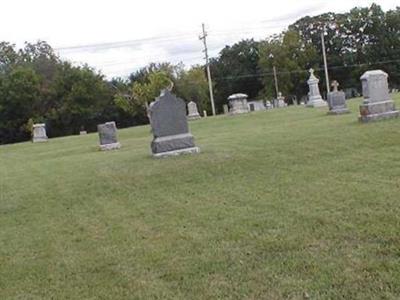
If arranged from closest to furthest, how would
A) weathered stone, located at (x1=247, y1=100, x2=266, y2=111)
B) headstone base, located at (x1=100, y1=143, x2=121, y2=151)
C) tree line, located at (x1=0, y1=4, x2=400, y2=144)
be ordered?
headstone base, located at (x1=100, y1=143, x2=121, y2=151) → tree line, located at (x1=0, y1=4, x2=400, y2=144) → weathered stone, located at (x1=247, y1=100, x2=266, y2=111)

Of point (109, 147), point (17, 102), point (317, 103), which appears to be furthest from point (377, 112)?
point (17, 102)

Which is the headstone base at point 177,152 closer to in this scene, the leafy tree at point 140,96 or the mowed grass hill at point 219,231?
the mowed grass hill at point 219,231

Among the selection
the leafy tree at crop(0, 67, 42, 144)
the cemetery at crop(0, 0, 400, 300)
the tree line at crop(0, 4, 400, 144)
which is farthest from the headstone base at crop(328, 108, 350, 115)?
the leafy tree at crop(0, 67, 42, 144)

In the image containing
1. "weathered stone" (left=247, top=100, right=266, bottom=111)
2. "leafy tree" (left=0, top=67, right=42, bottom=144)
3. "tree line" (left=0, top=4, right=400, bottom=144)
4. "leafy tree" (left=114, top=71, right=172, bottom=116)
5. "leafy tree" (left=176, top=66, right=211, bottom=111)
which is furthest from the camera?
"leafy tree" (left=176, top=66, right=211, bottom=111)

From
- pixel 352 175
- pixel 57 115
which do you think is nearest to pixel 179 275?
pixel 352 175

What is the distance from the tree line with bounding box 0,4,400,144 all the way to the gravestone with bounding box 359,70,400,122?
35.9 meters

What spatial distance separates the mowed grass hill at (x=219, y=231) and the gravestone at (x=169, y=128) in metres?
2.81

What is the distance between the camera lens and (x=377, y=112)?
54.0ft

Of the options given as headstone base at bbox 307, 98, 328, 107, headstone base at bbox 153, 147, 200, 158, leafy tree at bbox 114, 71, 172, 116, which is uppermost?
leafy tree at bbox 114, 71, 172, 116

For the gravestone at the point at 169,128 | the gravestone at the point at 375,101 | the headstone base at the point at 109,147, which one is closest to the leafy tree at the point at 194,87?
the headstone base at the point at 109,147

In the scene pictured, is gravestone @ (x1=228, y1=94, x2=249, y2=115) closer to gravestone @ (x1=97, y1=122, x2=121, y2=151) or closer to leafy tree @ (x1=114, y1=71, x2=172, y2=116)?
leafy tree @ (x1=114, y1=71, x2=172, y2=116)

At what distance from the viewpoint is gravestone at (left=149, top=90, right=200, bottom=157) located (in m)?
14.4

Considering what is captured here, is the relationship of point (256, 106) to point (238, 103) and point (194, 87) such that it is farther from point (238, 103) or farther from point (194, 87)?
point (238, 103)

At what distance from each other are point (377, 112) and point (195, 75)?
5182 centimetres
